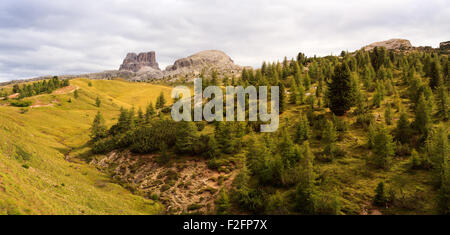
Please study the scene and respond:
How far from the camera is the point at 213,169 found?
1687 inches

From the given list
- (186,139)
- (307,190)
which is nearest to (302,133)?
(307,190)

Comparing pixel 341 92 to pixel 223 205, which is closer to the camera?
pixel 223 205

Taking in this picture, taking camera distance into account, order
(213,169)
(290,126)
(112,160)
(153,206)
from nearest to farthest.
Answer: (153,206) < (213,169) < (290,126) < (112,160)

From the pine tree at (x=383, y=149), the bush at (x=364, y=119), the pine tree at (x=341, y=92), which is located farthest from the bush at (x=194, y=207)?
the pine tree at (x=341, y=92)

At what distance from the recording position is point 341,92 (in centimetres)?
5034

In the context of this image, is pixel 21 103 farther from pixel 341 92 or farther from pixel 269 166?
pixel 341 92

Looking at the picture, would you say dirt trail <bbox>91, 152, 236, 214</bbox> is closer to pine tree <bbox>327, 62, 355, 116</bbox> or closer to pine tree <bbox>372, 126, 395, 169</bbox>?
pine tree <bbox>372, 126, 395, 169</bbox>

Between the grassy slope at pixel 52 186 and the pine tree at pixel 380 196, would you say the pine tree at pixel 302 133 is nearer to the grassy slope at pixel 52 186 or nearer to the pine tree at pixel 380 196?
the pine tree at pixel 380 196

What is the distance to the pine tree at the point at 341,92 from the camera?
164ft

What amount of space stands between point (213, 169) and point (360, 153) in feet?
87.8

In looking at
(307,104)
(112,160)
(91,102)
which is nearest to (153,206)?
(112,160)

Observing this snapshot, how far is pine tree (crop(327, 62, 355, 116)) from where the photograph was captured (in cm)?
4988
